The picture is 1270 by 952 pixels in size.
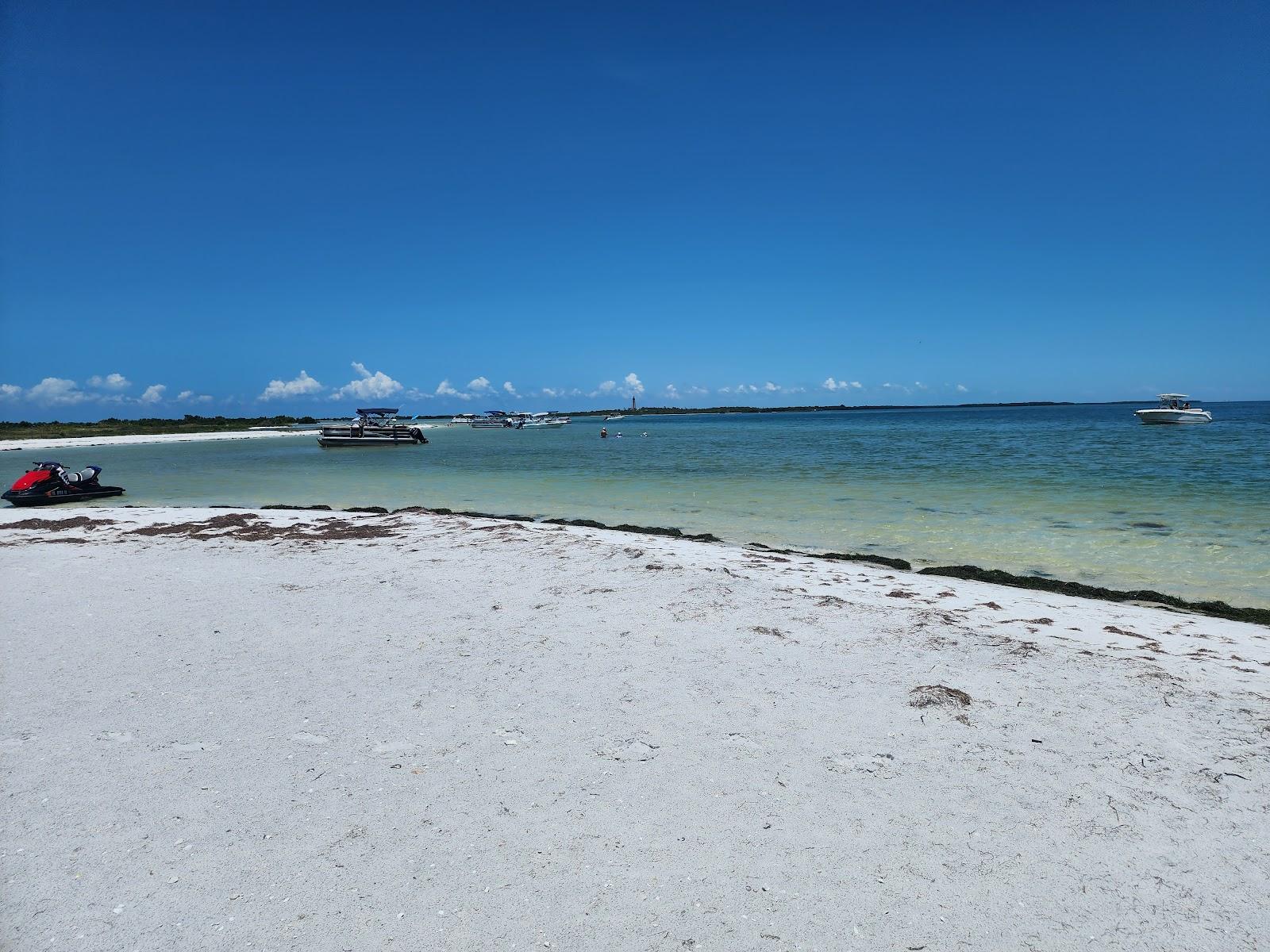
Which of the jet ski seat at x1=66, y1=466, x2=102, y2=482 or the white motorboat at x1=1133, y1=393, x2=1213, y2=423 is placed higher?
the white motorboat at x1=1133, y1=393, x2=1213, y2=423

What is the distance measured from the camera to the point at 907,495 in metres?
19.4

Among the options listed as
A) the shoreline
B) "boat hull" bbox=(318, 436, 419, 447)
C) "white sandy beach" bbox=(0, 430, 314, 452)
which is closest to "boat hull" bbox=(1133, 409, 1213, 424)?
the shoreline

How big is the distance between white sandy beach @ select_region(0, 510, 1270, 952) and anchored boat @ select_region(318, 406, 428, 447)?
51908 millimetres

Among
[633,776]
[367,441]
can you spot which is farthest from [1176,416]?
[633,776]

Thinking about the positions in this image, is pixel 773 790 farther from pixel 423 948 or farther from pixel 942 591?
pixel 942 591

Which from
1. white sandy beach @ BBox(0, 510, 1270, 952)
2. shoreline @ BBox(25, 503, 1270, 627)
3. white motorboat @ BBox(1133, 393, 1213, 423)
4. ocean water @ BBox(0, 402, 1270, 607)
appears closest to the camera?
white sandy beach @ BBox(0, 510, 1270, 952)

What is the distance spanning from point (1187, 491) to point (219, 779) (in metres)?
23.8

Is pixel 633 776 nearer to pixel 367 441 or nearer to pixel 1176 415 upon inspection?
pixel 367 441

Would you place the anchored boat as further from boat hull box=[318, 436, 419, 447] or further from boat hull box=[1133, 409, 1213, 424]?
boat hull box=[1133, 409, 1213, 424]

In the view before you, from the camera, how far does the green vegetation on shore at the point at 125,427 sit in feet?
257

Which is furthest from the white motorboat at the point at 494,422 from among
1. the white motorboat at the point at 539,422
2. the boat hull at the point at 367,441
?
the boat hull at the point at 367,441

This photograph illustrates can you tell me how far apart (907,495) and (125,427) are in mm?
110237

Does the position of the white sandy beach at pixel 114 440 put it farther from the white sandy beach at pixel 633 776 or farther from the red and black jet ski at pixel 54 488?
the white sandy beach at pixel 633 776

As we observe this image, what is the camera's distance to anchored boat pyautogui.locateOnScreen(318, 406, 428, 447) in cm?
5612
